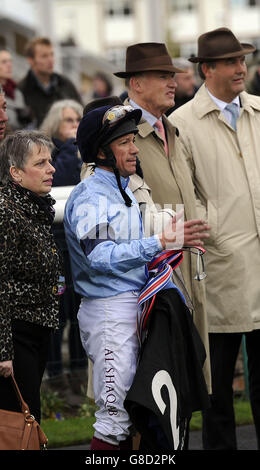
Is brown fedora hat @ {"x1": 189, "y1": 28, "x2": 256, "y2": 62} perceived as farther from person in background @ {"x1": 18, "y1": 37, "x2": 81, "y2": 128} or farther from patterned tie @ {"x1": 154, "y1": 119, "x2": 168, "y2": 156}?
person in background @ {"x1": 18, "y1": 37, "x2": 81, "y2": 128}

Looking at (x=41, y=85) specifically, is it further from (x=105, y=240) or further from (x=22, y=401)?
(x=22, y=401)

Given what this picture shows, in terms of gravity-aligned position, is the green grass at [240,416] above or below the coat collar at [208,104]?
below

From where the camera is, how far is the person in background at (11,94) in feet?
33.8

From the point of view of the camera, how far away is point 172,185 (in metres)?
6.03

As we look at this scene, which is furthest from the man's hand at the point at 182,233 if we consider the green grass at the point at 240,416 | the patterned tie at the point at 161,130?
the green grass at the point at 240,416

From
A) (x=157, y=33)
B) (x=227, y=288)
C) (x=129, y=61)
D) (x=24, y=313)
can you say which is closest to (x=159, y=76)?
(x=129, y=61)

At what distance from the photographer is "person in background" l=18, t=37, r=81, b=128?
1058 cm

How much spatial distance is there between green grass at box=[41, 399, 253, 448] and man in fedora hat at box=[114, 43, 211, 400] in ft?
4.74

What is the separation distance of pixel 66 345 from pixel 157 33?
31.7 m

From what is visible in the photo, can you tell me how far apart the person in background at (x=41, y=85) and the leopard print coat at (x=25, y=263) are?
5.45 m

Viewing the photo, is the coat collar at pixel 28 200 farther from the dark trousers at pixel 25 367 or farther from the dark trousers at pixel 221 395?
the dark trousers at pixel 221 395

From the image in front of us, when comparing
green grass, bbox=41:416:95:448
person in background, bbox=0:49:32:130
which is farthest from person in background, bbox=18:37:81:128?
green grass, bbox=41:416:95:448

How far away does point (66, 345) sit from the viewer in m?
7.53
